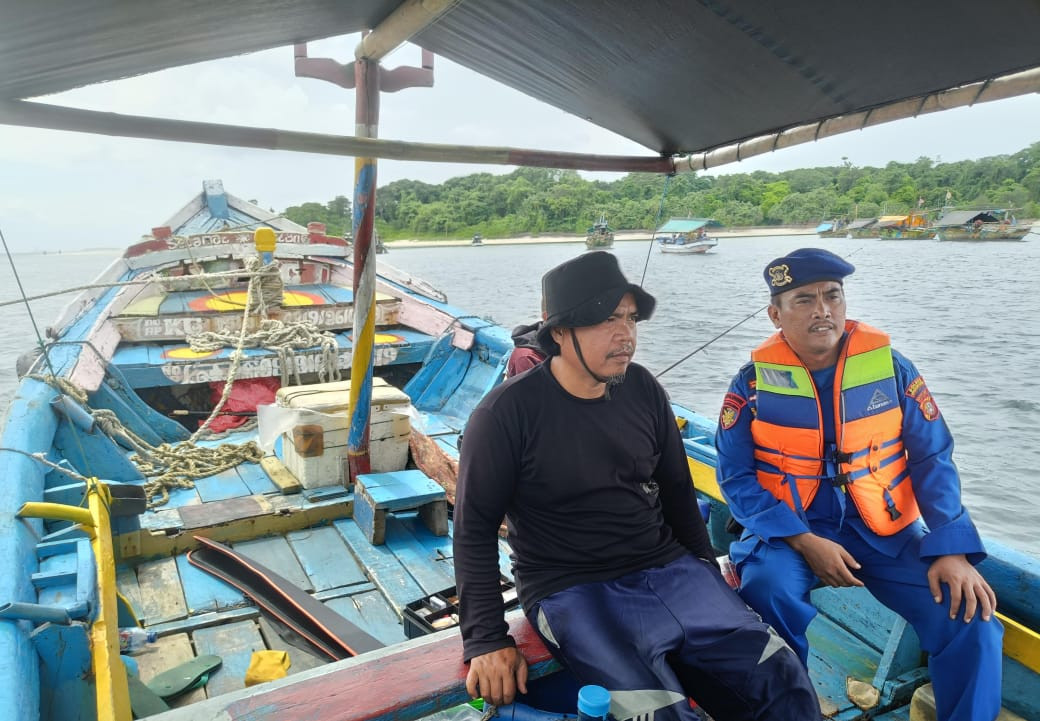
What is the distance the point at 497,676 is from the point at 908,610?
124cm

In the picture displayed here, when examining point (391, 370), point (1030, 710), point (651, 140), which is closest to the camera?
point (1030, 710)

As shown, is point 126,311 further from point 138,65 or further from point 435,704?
point 435,704

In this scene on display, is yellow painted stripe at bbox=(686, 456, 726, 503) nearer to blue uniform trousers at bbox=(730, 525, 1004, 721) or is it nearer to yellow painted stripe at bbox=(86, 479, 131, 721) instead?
blue uniform trousers at bbox=(730, 525, 1004, 721)

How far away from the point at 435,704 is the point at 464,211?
6.08m

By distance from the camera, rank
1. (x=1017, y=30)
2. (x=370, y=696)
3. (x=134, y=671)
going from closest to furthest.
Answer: (x=370, y=696)
(x=1017, y=30)
(x=134, y=671)

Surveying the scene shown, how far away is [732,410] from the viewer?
2211 millimetres

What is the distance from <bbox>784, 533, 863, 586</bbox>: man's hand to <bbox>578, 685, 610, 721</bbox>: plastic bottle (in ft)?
2.90

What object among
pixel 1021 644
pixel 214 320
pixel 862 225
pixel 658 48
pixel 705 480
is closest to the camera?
pixel 1021 644

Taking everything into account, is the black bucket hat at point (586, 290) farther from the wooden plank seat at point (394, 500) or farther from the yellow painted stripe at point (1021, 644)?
the wooden plank seat at point (394, 500)

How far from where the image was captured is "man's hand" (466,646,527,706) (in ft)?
5.20

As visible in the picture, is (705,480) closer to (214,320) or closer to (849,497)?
(849,497)

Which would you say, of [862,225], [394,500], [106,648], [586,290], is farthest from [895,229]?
[106,648]

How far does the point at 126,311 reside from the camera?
686cm

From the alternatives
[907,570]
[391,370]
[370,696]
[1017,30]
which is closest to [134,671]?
[370,696]
